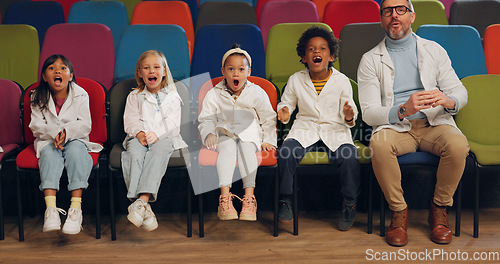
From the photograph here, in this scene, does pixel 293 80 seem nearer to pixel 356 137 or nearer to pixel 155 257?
pixel 356 137

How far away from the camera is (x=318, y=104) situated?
2.69 metres

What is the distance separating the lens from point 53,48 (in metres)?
3.27

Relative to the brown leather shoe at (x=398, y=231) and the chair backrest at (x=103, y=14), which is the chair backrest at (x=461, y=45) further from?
the chair backrest at (x=103, y=14)

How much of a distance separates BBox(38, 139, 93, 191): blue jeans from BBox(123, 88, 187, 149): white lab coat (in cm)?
24

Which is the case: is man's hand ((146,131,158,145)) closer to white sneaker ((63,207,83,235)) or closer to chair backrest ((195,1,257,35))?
white sneaker ((63,207,83,235))

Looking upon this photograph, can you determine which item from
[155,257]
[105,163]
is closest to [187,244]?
[155,257]

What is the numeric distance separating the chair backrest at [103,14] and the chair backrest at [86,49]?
59 centimetres

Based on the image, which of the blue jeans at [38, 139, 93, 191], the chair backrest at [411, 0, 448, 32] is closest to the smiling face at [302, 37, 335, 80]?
the blue jeans at [38, 139, 93, 191]

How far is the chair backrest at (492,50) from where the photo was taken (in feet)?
10.6

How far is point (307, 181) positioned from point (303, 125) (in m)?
0.36

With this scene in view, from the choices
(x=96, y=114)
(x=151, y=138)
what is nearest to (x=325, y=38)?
(x=151, y=138)

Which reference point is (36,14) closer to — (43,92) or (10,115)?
(10,115)

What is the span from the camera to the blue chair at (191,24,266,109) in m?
3.21

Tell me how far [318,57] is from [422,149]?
71 centimetres
